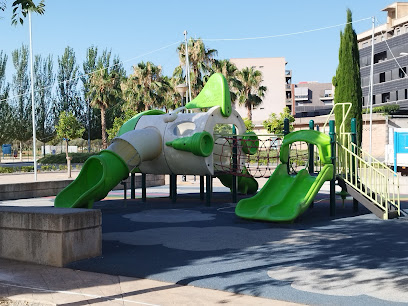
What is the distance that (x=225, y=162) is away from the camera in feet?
63.7

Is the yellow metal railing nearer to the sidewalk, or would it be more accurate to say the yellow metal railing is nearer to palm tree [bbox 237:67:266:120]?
the sidewalk

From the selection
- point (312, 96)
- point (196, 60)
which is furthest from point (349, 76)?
point (312, 96)

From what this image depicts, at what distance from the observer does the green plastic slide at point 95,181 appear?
14.9 meters

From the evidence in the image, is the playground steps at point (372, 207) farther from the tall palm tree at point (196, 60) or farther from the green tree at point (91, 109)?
the green tree at point (91, 109)

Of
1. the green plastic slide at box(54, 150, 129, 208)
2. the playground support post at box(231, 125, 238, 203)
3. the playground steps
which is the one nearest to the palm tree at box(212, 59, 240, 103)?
the playground support post at box(231, 125, 238, 203)

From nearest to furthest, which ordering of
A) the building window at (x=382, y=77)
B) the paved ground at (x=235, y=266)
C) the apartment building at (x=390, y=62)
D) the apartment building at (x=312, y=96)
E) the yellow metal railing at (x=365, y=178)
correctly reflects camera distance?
the paved ground at (x=235, y=266) → the yellow metal railing at (x=365, y=178) → the apartment building at (x=390, y=62) → the building window at (x=382, y=77) → the apartment building at (x=312, y=96)

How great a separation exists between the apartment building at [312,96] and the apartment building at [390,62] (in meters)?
39.7

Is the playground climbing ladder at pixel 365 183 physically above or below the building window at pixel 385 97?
below

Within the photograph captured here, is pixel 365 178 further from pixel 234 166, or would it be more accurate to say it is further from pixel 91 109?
pixel 91 109

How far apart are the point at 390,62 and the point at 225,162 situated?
51576 millimetres

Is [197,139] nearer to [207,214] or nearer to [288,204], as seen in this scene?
[207,214]

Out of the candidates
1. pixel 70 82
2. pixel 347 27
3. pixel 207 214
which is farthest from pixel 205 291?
pixel 70 82

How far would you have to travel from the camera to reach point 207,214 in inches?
601

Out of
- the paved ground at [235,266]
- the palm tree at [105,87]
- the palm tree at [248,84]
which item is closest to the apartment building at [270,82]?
the palm tree at [248,84]
